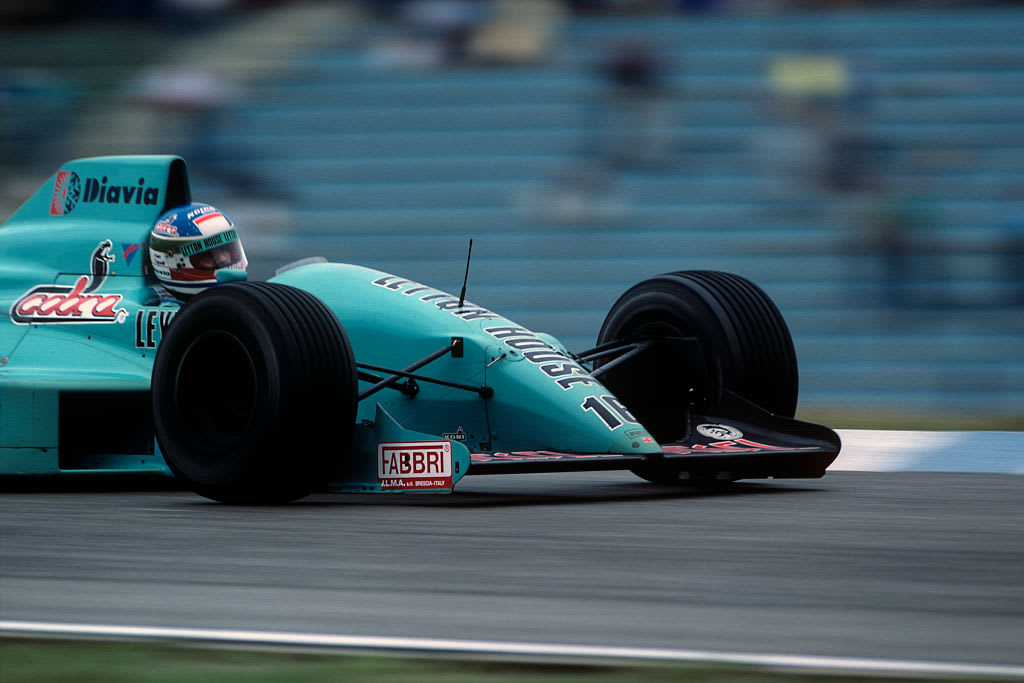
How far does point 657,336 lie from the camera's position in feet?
22.0

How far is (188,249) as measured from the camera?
6.68m

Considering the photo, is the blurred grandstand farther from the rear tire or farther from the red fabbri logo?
the red fabbri logo

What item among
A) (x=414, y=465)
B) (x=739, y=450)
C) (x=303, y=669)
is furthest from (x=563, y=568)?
(x=739, y=450)

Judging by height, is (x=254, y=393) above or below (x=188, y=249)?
below

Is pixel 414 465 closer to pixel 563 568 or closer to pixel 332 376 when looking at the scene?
pixel 332 376

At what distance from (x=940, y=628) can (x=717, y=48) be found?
858 centimetres

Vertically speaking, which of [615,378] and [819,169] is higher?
[819,169]

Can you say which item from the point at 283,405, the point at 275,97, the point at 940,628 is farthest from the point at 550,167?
the point at 940,628

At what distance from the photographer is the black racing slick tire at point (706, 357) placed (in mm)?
6398

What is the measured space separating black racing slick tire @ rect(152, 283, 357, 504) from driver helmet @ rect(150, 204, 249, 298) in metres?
1.06

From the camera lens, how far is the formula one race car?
535 cm

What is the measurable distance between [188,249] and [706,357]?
2128 millimetres

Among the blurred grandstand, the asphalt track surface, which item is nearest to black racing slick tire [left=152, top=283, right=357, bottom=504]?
the asphalt track surface

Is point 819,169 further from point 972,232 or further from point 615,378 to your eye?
point 615,378
